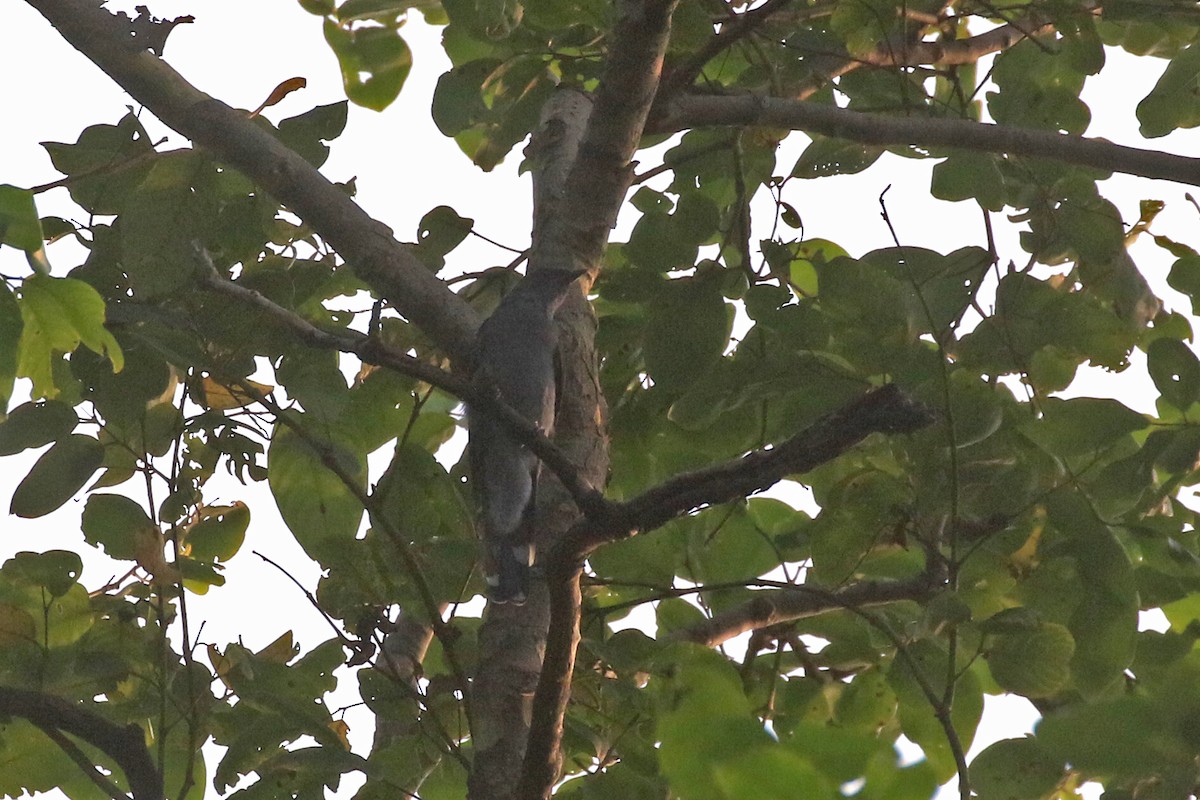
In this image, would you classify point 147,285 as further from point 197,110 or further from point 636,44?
point 636,44

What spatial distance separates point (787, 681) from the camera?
9.18 ft

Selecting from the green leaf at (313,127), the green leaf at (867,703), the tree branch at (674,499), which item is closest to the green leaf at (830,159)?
the green leaf at (313,127)

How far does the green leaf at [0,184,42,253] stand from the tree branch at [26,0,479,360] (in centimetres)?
113

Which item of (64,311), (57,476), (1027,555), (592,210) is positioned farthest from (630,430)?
(64,311)

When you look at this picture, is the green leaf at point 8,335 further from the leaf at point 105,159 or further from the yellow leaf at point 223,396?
the yellow leaf at point 223,396

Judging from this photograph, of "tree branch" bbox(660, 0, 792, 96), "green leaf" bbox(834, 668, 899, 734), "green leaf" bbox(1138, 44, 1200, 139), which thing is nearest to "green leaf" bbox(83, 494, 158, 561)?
"tree branch" bbox(660, 0, 792, 96)

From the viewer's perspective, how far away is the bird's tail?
8.30 feet

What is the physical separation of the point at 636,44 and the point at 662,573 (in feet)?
3.97

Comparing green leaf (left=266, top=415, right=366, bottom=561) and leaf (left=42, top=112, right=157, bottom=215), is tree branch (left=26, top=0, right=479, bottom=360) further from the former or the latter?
green leaf (left=266, top=415, right=366, bottom=561)

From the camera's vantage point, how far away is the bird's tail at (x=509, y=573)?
253 cm

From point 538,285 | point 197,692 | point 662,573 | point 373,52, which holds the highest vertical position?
point 373,52

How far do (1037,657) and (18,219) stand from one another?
1854 mm

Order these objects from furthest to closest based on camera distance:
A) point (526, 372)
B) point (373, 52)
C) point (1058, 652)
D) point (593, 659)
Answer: point (526, 372), point (373, 52), point (593, 659), point (1058, 652)

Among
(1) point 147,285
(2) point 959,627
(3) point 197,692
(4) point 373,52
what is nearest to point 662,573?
(2) point 959,627
